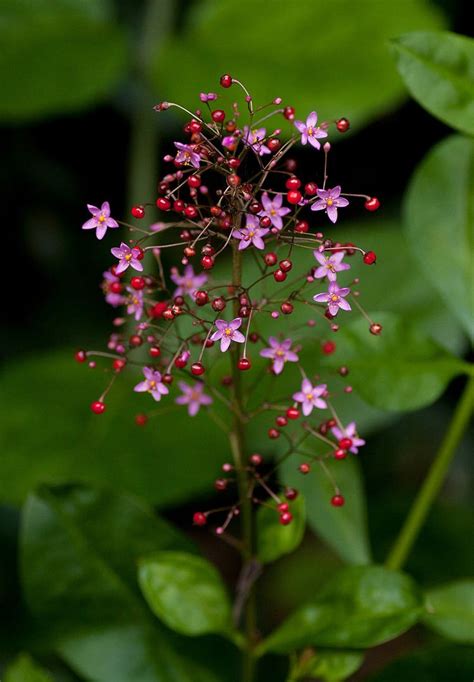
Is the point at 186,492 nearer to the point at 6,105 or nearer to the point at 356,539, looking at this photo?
the point at 356,539

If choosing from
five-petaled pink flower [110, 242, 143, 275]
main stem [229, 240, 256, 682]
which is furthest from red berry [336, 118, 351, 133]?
five-petaled pink flower [110, 242, 143, 275]

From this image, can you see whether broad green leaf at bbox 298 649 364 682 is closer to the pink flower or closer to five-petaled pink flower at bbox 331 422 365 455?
five-petaled pink flower at bbox 331 422 365 455

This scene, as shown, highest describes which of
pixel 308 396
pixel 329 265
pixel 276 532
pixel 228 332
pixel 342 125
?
pixel 342 125

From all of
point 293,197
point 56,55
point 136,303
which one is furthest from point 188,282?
point 56,55

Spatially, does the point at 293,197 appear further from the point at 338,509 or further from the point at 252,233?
the point at 338,509

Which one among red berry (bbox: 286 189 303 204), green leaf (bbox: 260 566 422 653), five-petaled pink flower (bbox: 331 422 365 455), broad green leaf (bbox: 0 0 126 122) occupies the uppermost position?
broad green leaf (bbox: 0 0 126 122)

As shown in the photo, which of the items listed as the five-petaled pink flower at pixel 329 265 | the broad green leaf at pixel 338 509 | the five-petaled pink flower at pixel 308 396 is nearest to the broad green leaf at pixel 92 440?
the broad green leaf at pixel 338 509

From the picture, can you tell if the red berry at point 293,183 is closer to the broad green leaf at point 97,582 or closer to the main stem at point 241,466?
the main stem at point 241,466
